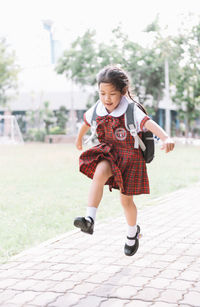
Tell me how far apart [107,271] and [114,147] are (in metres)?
1.03

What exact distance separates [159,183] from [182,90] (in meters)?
26.2

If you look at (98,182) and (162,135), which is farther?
(98,182)

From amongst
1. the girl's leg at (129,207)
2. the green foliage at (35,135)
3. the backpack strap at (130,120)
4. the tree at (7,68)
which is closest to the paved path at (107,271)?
the girl's leg at (129,207)

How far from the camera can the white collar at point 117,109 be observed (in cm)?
405

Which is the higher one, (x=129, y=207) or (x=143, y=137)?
(x=143, y=137)

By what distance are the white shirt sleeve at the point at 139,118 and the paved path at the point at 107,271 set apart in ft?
3.91

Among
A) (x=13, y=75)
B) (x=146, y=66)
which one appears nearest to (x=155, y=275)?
(x=146, y=66)

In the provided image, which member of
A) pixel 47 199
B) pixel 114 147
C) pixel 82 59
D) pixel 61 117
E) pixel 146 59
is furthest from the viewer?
pixel 61 117

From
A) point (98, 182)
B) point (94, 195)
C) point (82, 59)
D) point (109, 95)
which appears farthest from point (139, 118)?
point (82, 59)

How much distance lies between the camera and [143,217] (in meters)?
6.86

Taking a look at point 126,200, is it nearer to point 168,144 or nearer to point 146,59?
point 168,144

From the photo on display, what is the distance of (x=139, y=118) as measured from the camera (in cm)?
402

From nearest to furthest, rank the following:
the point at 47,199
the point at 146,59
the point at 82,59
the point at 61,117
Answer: the point at 47,199 < the point at 146,59 < the point at 82,59 < the point at 61,117

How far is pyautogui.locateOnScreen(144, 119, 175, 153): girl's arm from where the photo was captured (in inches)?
150
